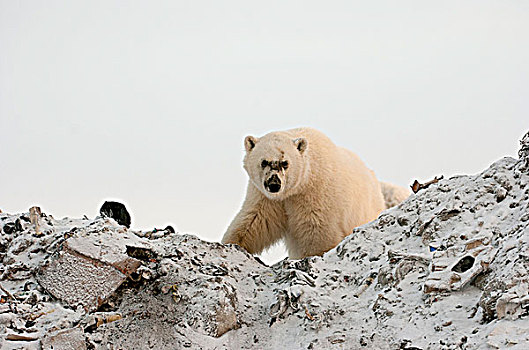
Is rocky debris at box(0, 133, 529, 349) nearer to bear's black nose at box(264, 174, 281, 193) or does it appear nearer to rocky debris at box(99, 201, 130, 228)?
rocky debris at box(99, 201, 130, 228)

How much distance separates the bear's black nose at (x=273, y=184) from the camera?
30.3ft

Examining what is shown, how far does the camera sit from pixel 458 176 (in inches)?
299

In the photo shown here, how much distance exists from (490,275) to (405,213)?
6.82 ft

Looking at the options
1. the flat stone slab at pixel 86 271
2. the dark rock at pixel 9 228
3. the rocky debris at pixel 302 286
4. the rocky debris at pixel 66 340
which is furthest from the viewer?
the dark rock at pixel 9 228

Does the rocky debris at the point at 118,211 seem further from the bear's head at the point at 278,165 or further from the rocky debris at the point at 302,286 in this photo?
the bear's head at the point at 278,165

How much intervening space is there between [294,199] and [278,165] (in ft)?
2.24

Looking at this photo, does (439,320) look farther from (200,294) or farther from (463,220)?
(200,294)

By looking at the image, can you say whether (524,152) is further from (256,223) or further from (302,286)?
(256,223)

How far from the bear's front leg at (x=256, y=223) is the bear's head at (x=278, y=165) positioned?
0.86 feet

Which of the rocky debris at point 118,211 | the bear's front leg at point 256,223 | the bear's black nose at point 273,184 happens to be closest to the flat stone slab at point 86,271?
the rocky debris at point 118,211

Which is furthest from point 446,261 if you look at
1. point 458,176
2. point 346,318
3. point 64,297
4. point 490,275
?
point 64,297

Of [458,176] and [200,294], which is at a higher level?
[458,176]

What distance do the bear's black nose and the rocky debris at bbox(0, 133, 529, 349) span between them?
6.87 feet

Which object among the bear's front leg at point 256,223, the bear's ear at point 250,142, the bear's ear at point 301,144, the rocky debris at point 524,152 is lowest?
the rocky debris at point 524,152
